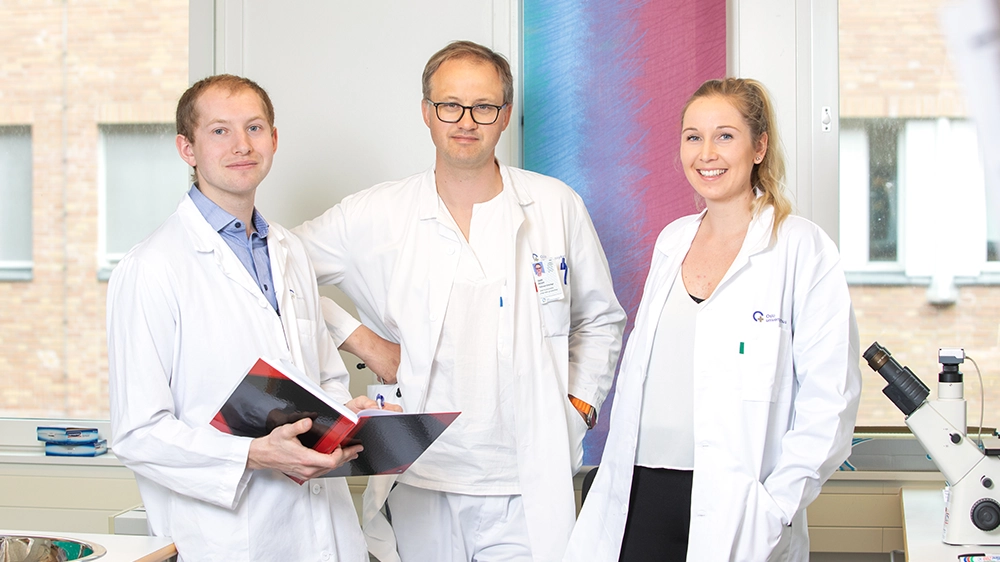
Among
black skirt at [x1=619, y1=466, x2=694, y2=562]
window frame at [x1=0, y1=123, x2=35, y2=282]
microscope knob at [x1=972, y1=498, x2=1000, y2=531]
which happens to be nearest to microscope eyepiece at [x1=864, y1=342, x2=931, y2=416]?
microscope knob at [x1=972, y1=498, x2=1000, y2=531]

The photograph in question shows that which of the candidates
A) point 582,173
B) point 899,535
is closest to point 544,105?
point 582,173

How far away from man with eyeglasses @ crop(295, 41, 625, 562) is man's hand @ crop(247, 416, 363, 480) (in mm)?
503

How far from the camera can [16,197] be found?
3.10 meters

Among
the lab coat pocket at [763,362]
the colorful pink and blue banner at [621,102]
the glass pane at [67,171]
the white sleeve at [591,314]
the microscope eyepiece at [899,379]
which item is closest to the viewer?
the lab coat pocket at [763,362]

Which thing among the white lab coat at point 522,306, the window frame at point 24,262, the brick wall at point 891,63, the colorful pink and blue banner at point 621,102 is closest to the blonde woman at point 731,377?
the white lab coat at point 522,306

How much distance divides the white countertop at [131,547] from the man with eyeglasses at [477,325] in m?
0.63

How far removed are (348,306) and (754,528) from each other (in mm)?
1628

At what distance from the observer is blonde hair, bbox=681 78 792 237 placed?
1810 millimetres

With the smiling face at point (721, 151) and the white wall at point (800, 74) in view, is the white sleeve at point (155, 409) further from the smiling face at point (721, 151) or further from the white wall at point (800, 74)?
the white wall at point (800, 74)

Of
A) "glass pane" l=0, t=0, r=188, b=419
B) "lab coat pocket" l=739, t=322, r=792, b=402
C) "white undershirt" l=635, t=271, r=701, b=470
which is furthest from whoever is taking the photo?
"glass pane" l=0, t=0, r=188, b=419

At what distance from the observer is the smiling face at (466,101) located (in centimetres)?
212

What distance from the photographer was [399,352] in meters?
2.28

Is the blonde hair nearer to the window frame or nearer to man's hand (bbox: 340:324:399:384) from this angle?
man's hand (bbox: 340:324:399:384)

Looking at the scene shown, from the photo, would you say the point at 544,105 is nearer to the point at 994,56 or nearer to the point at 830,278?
the point at 830,278
